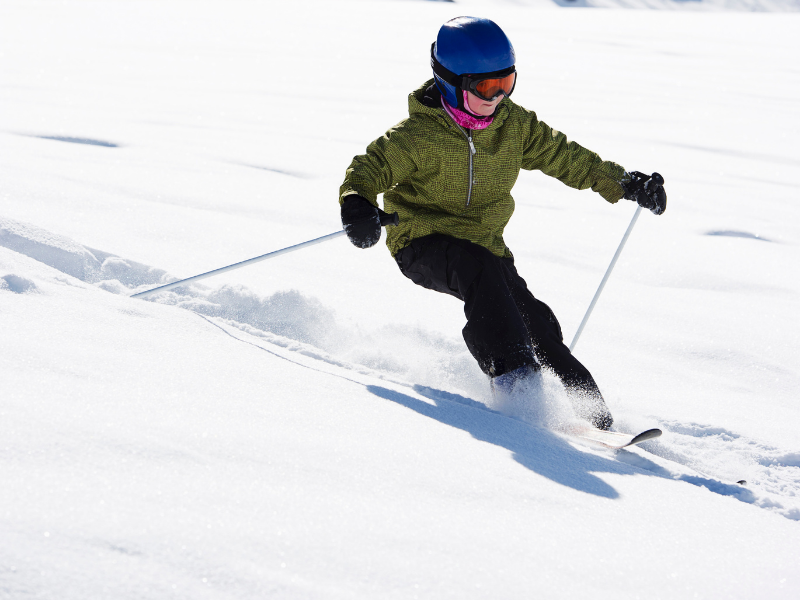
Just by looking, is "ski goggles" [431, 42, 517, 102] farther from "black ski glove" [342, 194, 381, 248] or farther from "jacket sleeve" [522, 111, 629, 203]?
"black ski glove" [342, 194, 381, 248]

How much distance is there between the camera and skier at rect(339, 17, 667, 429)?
8.25 feet

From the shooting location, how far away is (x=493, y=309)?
2520mm

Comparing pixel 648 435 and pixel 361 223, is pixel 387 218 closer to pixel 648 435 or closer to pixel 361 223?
pixel 361 223

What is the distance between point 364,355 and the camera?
2.92 metres

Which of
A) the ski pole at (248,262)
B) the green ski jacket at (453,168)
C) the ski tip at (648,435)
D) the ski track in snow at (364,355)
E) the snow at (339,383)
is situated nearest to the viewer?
the snow at (339,383)

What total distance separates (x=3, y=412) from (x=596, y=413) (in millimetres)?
1813

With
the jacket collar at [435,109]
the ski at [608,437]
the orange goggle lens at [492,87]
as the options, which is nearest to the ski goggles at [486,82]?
the orange goggle lens at [492,87]

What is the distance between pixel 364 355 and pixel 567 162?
3.66ft

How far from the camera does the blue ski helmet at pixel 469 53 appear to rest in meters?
2.56

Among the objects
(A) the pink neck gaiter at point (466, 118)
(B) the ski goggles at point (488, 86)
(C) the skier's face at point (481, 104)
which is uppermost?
(B) the ski goggles at point (488, 86)

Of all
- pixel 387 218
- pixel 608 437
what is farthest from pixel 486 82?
pixel 608 437

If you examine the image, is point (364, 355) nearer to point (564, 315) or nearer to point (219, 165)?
point (564, 315)

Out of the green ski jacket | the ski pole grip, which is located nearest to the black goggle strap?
the green ski jacket

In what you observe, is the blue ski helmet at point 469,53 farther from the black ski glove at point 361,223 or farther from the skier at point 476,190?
the black ski glove at point 361,223
